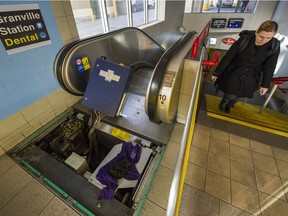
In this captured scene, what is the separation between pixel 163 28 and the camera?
522cm

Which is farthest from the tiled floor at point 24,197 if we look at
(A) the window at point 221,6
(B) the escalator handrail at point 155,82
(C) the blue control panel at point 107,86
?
(A) the window at point 221,6

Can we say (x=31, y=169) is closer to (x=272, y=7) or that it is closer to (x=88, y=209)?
(x=88, y=209)

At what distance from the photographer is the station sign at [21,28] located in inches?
56.5

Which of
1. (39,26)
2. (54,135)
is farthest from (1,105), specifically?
(39,26)

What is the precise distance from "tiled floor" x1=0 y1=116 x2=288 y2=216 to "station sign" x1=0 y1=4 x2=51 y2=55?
4.05 feet

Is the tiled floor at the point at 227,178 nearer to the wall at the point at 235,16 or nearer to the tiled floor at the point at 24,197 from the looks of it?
the tiled floor at the point at 24,197

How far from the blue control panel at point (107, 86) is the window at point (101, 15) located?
1.14 m

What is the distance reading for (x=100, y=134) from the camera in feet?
7.07

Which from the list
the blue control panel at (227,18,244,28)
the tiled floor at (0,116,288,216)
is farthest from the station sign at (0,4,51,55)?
the blue control panel at (227,18,244,28)

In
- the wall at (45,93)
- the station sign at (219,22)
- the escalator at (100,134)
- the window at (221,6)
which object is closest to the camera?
the escalator at (100,134)

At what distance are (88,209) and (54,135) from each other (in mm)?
1194

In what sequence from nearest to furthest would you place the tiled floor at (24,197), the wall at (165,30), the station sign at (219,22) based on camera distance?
1. the tiled floor at (24,197)
2. the wall at (165,30)
3. the station sign at (219,22)

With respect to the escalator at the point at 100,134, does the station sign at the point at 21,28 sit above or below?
above

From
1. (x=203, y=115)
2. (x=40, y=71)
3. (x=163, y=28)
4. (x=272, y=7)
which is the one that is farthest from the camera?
(x=272, y=7)
